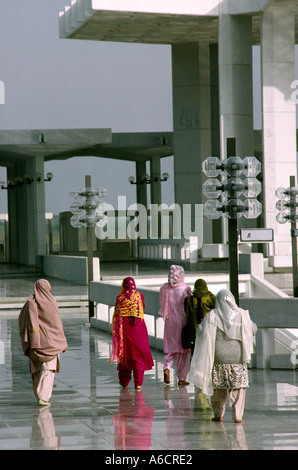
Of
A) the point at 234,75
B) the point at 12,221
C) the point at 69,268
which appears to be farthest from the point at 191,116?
the point at 12,221

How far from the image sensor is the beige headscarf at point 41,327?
36.3 ft

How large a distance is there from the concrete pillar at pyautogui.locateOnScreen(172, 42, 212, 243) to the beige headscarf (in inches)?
1166

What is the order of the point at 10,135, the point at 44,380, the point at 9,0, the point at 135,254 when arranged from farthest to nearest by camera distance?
the point at 9,0 → the point at 135,254 → the point at 10,135 → the point at 44,380

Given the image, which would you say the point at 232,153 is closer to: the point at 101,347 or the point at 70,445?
the point at 101,347

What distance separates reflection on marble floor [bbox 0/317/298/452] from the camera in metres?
8.62

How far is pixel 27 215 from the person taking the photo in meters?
47.2

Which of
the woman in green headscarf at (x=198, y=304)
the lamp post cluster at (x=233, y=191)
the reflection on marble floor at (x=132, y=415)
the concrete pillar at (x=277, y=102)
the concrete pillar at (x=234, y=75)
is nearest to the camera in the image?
the reflection on marble floor at (x=132, y=415)

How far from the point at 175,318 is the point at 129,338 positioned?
78cm

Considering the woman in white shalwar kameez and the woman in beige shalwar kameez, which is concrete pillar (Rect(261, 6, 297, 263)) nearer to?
the woman in beige shalwar kameez

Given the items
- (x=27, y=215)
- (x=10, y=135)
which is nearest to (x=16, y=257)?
(x=27, y=215)

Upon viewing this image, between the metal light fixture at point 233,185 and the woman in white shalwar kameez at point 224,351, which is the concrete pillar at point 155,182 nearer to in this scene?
the metal light fixture at point 233,185

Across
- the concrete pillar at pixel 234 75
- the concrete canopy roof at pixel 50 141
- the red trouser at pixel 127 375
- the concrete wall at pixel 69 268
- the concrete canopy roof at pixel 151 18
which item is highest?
the concrete canopy roof at pixel 151 18

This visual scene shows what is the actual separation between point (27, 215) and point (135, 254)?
7.53m

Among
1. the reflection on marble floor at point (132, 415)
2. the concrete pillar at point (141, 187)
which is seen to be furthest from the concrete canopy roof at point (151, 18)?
the reflection on marble floor at point (132, 415)
